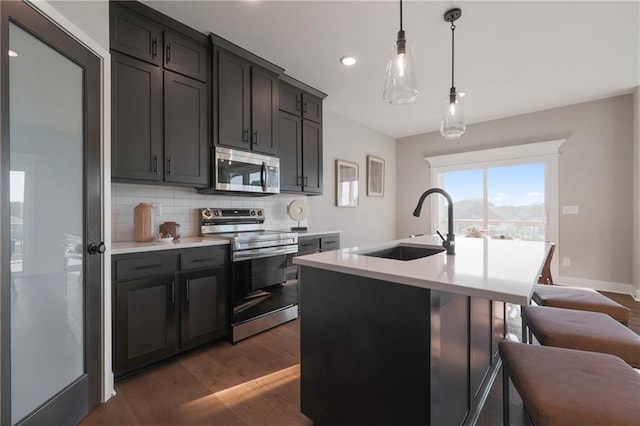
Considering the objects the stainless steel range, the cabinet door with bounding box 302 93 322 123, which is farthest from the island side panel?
the cabinet door with bounding box 302 93 322 123

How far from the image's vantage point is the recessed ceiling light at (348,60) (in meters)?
2.83

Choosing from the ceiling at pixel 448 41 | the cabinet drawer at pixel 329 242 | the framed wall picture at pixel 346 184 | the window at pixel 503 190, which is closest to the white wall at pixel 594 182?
the window at pixel 503 190

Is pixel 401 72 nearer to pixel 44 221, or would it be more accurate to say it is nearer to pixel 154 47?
pixel 154 47

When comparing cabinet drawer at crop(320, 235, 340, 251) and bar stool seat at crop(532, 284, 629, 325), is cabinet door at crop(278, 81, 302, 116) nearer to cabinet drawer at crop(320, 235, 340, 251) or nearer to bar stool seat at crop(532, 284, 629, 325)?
cabinet drawer at crop(320, 235, 340, 251)

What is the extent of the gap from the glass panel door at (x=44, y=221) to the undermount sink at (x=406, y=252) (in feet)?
5.63

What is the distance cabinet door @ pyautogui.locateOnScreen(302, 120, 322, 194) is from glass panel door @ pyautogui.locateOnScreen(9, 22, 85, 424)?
7.18 feet

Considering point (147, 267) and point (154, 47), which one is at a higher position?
point (154, 47)

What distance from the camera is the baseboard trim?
3.63 metres

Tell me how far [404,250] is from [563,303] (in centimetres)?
97

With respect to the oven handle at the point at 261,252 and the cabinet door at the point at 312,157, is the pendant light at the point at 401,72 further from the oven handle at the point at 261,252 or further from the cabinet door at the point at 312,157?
the cabinet door at the point at 312,157

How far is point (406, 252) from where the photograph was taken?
78.1 inches

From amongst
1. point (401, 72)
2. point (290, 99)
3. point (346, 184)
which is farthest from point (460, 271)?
point (346, 184)

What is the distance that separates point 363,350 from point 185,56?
2.57 metres

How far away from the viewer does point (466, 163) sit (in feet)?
16.5
